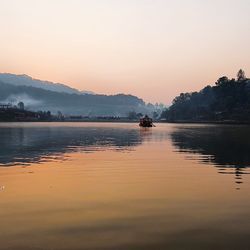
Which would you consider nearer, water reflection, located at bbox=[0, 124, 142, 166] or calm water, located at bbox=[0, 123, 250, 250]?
calm water, located at bbox=[0, 123, 250, 250]

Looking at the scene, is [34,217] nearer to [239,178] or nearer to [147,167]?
[239,178]

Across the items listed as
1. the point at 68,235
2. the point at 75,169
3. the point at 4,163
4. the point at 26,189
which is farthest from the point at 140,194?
the point at 4,163

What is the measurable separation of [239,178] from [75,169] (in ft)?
45.8

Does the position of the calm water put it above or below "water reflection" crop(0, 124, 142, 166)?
above

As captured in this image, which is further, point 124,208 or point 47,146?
point 47,146

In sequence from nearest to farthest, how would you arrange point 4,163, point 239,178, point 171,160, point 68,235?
point 68,235
point 239,178
point 4,163
point 171,160

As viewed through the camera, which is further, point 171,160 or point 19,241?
point 171,160

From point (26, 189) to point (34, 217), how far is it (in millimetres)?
7859

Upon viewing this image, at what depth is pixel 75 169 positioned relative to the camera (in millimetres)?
36250

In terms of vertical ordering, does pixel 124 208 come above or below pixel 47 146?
above

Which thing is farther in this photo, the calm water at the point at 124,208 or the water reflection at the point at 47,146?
the water reflection at the point at 47,146

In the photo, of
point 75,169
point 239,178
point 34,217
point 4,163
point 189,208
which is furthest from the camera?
point 4,163

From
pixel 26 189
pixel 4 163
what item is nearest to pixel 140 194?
pixel 26 189

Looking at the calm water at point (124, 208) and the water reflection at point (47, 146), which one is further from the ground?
the calm water at point (124, 208)
